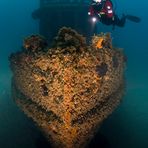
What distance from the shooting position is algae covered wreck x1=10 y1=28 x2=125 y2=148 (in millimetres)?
5004

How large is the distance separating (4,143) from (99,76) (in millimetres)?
3000

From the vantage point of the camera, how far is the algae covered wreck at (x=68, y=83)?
5.00m

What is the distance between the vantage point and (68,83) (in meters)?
4.97

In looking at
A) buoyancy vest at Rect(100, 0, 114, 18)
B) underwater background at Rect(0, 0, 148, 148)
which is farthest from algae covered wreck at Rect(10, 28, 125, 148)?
buoyancy vest at Rect(100, 0, 114, 18)

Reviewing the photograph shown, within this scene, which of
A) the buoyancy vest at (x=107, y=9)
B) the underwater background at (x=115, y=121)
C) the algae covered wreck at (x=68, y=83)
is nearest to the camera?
the algae covered wreck at (x=68, y=83)

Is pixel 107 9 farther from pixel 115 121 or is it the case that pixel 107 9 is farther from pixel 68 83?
pixel 68 83

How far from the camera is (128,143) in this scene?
7176 mm

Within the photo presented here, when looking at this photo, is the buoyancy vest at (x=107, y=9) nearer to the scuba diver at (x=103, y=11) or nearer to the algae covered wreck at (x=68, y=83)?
the scuba diver at (x=103, y=11)

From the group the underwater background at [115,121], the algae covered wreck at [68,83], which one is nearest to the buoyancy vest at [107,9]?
the algae covered wreck at [68,83]

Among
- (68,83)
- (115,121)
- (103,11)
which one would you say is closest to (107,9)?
(103,11)

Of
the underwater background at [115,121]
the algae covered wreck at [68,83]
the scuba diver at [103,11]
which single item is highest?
the scuba diver at [103,11]

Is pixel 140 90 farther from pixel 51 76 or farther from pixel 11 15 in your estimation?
pixel 11 15

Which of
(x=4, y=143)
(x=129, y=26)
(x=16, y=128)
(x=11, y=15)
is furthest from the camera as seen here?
(x=11, y=15)

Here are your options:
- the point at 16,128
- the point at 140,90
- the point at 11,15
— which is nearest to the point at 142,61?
the point at 140,90
